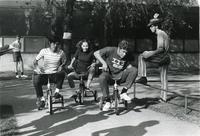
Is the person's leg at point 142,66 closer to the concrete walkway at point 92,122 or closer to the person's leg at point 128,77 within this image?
the concrete walkway at point 92,122

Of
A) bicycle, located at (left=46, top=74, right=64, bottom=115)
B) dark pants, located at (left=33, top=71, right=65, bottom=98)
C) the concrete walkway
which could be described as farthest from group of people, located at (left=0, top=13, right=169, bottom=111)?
the concrete walkway

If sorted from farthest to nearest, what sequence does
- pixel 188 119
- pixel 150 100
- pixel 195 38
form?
pixel 195 38 < pixel 150 100 < pixel 188 119

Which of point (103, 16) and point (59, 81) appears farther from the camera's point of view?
point (103, 16)

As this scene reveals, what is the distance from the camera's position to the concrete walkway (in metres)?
7.68

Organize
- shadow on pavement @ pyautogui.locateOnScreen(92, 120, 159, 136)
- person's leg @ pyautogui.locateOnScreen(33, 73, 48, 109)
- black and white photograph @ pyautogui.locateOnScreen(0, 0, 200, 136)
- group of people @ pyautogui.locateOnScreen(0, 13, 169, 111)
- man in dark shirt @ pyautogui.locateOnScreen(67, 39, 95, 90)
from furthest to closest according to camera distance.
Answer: man in dark shirt @ pyautogui.locateOnScreen(67, 39, 95, 90)
person's leg @ pyautogui.locateOnScreen(33, 73, 48, 109)
group of people @ pyautogui.locateOnScreen(0, 13, 169, 111)
black and white photograph @ pyautogui.locateOnScreen(0, 0, 200, 136)
shadow on pavement @ pyautogui.locateOnScreen(92, 120, 159, 136)

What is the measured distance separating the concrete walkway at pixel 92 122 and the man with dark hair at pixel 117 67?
73 cm

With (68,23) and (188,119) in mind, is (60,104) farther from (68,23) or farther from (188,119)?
(68,23)

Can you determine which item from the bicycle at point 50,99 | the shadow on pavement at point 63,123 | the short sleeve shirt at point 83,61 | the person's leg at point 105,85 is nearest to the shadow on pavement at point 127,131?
the shadow on pavement at point 63,123

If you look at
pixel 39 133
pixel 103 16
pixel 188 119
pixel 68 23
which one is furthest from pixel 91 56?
pixel 103 16

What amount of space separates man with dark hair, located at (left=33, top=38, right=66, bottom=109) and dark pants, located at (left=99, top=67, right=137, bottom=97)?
1083mm

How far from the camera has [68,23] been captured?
20516 millimetres

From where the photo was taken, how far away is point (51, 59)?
10461 millimetres

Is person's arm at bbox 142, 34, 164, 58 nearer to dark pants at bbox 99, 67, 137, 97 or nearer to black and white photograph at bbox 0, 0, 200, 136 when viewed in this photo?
black and white photograph at bbox 0, 0, 200, 136

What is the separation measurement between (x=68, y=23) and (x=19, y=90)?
6760mm
